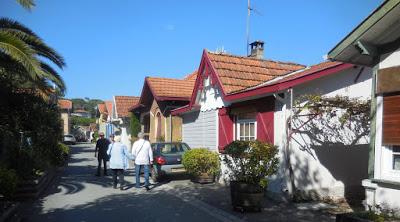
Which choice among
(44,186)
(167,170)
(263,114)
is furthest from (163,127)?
(263,114)

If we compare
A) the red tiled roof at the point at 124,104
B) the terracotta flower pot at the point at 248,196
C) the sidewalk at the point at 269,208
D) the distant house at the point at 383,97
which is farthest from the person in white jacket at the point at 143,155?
the red tiled roof at the point at 124,104

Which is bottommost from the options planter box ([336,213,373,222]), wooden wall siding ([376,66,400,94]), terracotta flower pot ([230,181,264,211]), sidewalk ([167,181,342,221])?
sidewalk ([167,181,342,221])

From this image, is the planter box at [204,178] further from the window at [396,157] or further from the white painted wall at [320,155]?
the window at [396,157]

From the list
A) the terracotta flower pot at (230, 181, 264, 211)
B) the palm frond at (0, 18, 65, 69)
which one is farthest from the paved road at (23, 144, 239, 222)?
the palm frond at (0, 18, 65, 69)

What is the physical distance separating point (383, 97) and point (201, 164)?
25.0ft

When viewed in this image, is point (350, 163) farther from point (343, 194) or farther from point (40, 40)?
point (40, 40)

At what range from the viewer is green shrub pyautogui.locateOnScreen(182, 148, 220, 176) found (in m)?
13.3

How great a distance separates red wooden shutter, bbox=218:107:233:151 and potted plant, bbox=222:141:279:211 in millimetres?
3689

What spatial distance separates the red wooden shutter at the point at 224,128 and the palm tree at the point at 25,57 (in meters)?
5.91

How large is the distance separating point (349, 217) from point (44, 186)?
10149 millimetres

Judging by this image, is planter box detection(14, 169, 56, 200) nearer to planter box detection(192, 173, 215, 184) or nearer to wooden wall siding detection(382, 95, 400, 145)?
planter box detection(192, 173, 215, 184)

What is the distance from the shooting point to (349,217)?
5.74 metres

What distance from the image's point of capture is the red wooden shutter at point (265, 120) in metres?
11.0

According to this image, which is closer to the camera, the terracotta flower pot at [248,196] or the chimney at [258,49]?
the terracotta flower pot at [248,196]
